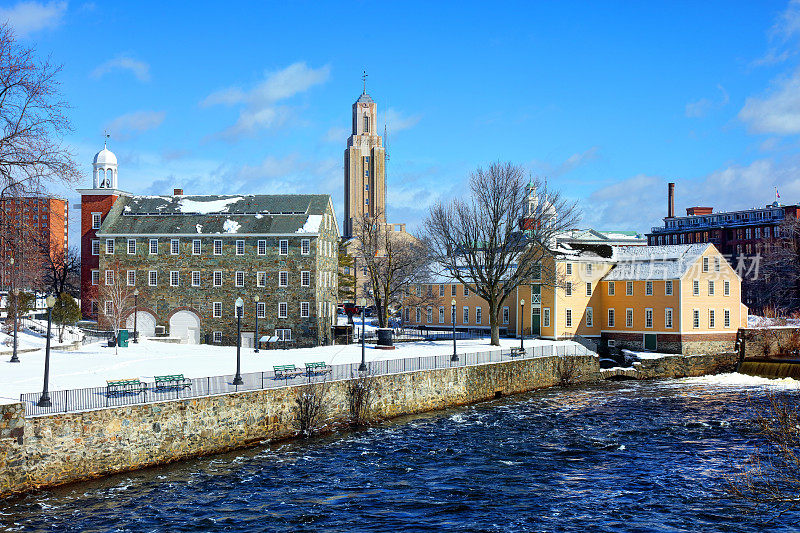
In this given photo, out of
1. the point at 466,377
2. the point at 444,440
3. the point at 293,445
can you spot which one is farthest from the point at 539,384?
the point at 293,445

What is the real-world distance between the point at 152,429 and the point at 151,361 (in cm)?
1389

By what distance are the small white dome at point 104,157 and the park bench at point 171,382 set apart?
3758 cm

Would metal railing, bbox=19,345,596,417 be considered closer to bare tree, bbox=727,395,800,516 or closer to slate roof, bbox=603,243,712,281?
bare tree, bbox=727,395,800,516

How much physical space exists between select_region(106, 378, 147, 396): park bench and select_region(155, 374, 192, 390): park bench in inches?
29.6

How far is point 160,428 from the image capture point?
2722 centimetres

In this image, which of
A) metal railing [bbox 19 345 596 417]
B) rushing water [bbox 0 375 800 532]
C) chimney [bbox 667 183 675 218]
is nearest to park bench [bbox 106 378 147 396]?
metal railing [bbox 19 345 596 417]

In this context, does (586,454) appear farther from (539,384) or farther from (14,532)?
(14,532)

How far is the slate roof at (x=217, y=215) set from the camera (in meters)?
58.7

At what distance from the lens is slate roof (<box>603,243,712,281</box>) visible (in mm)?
60188

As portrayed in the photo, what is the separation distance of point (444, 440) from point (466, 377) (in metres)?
9.94

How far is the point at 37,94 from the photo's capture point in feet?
90.5

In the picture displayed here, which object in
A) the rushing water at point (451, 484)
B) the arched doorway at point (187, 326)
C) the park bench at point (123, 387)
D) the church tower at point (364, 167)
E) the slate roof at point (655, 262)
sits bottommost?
the rushing water at point (451, 484)

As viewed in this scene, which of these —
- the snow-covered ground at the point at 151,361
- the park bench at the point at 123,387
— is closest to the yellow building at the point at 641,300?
the snow-covered ground at the point at 151,361

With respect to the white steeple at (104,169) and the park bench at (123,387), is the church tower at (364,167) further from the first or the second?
the park bench at (123,387)
